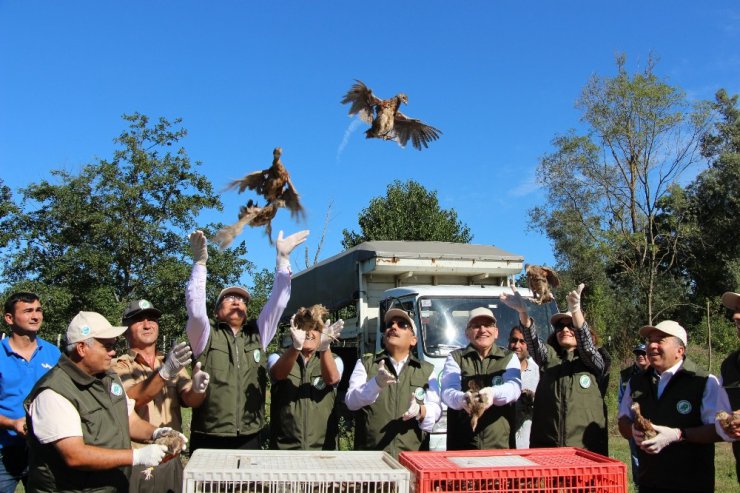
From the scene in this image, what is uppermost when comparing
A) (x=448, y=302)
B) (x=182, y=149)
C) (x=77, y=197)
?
(x=182, y=149)

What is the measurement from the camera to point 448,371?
14.5ft

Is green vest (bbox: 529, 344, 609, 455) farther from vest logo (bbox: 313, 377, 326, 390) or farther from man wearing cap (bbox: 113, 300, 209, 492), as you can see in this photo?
man wearing cap (bbox: 113, 300, 209, 492)

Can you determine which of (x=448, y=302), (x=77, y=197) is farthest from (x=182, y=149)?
(x=448, y=302)

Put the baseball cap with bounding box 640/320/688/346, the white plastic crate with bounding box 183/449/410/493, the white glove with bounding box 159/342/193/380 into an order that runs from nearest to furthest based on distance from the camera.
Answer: the white plastic crate with bounding box 183/449/410/493 < the white glove with bounding box 159/342/193/380 < the baseball cap with bounding box 640/320/688/346

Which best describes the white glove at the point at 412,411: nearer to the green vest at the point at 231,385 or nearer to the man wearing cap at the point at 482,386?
the man wearing cap at the point at 482,386

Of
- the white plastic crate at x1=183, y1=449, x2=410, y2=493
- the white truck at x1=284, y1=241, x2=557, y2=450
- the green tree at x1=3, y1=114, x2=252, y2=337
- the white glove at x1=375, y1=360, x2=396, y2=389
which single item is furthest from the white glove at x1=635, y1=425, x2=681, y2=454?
the green tree at x1=3, y1=114, x2=252, y2=337

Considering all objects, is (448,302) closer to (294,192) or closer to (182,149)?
(294,192)

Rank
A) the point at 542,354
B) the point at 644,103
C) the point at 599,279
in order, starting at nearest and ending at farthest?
1. the point at 542,354
2. the point at 644,103
3. the point at 599,279

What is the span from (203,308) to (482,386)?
2.01 meters

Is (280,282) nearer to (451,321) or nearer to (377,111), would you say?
(377,111)

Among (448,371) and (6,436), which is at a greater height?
(448,371)

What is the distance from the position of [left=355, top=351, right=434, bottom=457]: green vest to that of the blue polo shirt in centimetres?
258

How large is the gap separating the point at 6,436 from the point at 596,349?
4.48 m

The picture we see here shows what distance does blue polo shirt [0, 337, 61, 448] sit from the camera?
469 centimetres
